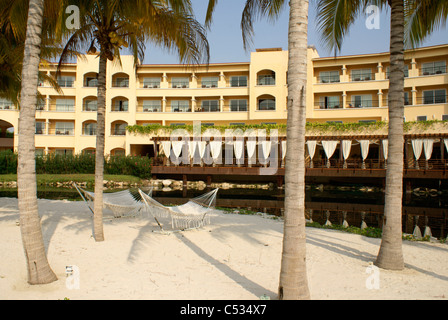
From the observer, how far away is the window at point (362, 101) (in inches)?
1415

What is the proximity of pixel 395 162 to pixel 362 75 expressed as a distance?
3396cm

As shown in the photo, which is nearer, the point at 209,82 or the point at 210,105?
the point at 210,105

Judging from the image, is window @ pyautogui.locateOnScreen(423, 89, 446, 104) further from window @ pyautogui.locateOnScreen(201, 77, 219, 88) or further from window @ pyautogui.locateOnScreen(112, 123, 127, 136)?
window @ pyautogui.locateOnScreen(112, 123, 127, 136)

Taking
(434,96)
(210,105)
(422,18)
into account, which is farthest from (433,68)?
(422,18)

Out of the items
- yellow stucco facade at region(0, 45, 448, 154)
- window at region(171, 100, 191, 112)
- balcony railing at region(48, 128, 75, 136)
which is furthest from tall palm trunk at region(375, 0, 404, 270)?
balcony railing at region(48, 128, 75, 136)

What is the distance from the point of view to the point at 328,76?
37250mm

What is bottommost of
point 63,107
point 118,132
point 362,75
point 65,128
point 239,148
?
point 239,148

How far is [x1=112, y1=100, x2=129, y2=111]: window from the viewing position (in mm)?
39062

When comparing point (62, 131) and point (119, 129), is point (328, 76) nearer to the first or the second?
point (119, 129)

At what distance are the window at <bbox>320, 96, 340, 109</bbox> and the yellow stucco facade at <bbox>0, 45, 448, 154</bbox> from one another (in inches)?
4.0

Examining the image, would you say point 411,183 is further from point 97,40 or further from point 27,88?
point 27,88

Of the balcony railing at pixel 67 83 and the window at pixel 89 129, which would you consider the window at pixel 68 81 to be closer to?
the balcony railing at pixel 67 83

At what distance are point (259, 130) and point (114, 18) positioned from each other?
2295 cm

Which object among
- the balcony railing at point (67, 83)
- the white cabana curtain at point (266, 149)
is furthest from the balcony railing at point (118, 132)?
the white cabana curtain at point (266, 149)
